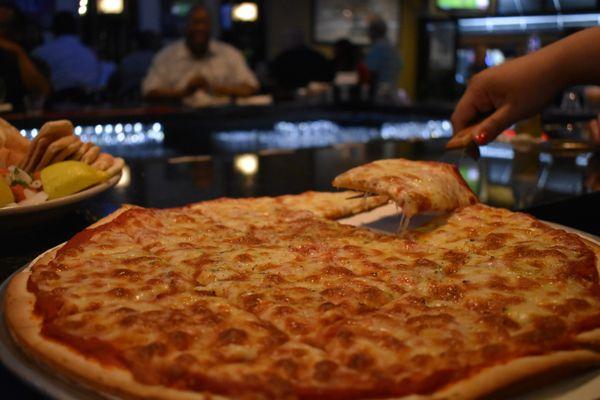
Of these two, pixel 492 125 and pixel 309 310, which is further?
pixel 492 125

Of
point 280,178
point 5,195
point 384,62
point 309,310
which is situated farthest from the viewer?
point 384,62

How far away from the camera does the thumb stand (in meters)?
2.12

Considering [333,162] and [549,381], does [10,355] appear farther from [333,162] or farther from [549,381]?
[333,162]

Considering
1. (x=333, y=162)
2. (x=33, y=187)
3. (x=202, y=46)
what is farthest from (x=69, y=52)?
(x=33, y=187)

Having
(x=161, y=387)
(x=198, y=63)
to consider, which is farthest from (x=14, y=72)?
(x=161, y=387)

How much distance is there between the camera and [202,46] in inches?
307

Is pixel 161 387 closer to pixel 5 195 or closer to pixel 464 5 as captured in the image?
pixel 5 195

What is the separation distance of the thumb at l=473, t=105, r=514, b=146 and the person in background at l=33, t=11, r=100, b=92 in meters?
7.52

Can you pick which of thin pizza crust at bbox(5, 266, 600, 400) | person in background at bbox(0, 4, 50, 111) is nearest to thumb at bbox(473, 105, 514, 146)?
thin pizza crust at bbox(5, 266, 600, 400)

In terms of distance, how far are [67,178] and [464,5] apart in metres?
11.2

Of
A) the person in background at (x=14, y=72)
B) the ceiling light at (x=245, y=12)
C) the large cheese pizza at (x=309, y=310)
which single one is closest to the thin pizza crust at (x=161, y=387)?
the large cheese pizza at (x=309, y=310)

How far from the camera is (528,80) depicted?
2.16 m

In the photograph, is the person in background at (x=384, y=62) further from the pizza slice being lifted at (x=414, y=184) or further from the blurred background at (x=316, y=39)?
the pizza slice being lifted at (x=414, y=184)

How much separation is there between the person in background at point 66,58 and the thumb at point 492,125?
296 inches
